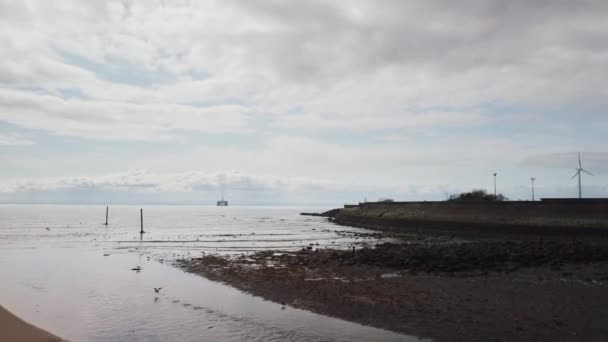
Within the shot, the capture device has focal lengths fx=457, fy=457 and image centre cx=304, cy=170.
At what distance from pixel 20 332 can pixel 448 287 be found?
45.9ft

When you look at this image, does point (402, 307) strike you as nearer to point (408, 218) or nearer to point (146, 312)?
point (146, 312)

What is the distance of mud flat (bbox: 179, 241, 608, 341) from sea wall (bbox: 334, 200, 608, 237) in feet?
53.6

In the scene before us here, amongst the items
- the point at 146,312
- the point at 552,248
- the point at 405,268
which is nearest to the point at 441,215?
the point at 552,248

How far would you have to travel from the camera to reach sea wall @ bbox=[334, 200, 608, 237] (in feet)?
140

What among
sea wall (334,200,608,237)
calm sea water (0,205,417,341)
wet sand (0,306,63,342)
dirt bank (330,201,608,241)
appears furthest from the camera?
sea wall (334,200,608,237)

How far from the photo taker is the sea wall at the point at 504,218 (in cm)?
4272

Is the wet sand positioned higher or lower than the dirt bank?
lower

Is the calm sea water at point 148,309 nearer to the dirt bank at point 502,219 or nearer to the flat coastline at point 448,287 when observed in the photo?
the flat coastline at point 448,287

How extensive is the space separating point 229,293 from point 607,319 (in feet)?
40.2

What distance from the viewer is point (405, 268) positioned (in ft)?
74.4

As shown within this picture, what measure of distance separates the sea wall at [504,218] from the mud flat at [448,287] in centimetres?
1633

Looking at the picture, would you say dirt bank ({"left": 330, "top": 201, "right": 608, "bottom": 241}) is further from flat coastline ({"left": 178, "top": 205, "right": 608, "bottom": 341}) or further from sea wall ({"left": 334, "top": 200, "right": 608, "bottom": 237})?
flat coastline ({"left": 178, "top": 205, "right": 608, "bottom": 341})

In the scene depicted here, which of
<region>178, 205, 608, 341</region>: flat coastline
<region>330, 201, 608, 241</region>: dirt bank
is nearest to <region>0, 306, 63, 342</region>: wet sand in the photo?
<region>178, 205, 608, 341</region>: flat coastline

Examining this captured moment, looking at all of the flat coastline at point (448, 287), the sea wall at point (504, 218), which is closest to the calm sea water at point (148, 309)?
the flat coastline at point (448, 287)
